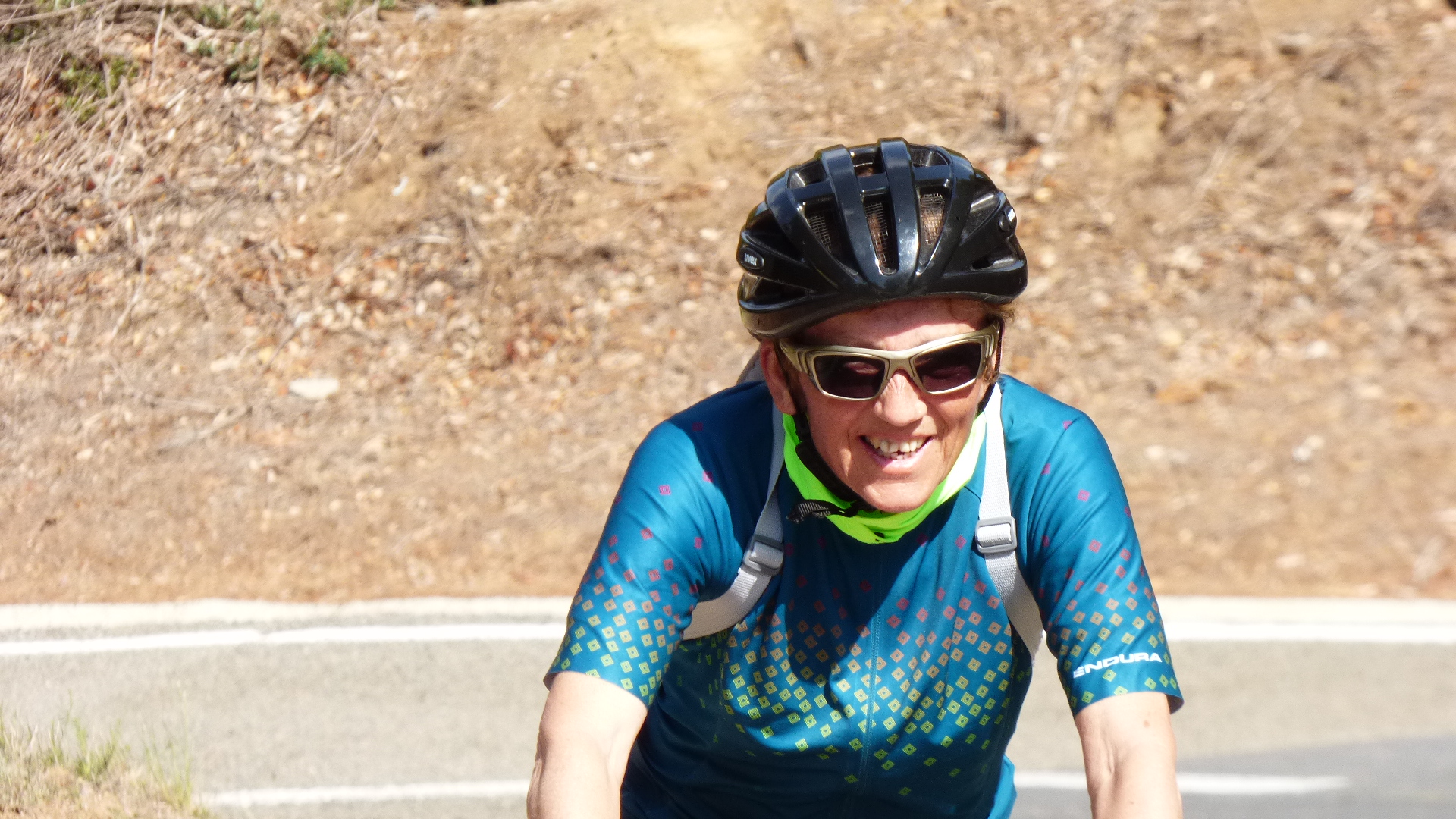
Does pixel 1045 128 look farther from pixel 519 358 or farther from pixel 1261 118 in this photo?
pixel 519 358

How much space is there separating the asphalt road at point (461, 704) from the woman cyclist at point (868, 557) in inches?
112

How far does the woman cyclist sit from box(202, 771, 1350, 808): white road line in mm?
3050

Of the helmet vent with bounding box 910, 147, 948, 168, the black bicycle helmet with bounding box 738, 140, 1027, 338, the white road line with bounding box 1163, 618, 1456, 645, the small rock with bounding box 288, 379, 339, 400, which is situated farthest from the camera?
Answer: the small rock with bounding box 288, 379, 339, 400

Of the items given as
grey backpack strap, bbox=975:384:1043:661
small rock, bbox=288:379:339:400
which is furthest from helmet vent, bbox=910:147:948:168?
small rock, bbox=288:379:339:400

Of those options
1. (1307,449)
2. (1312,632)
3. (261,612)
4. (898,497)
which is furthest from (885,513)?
(1307,449)

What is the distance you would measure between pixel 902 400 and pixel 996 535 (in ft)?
1.05

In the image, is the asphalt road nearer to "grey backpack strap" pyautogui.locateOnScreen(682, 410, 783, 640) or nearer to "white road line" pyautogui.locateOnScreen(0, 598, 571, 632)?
"white road line" pyautogui.locateOnScreen(0, 598, 571, 632)

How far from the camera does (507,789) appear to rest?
223 inches

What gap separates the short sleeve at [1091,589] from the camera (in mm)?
2400

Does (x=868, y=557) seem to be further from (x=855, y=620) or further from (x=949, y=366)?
(x=949, y=366)

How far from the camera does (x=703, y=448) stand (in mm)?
2580

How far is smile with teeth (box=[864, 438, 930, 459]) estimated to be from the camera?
2.46 m

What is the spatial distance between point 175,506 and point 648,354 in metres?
3.29

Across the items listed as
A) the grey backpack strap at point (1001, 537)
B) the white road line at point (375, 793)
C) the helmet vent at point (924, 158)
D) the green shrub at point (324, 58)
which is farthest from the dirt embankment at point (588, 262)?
A: the helmet vent at point (924, 158)
